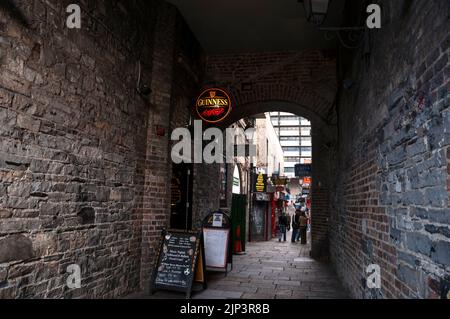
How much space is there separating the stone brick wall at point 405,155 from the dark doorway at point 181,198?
3766 mm

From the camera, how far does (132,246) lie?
18.9 ft

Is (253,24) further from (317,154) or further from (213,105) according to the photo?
(317,154)

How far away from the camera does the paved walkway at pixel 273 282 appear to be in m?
5.75

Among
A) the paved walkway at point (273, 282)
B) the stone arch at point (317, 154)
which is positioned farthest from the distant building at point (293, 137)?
the paved walkway at point (273, 282)

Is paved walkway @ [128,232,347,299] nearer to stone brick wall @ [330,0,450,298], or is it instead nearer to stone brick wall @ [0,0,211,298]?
stone brick wall @ [330,0,450,298]

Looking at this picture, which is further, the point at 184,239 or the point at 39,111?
the point at 184,239

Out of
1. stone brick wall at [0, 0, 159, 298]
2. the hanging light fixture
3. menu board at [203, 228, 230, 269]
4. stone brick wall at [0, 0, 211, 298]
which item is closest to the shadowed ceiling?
stone brick wall at [0, 0, 211, 298]

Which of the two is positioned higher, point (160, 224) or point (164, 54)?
point (164, 54)

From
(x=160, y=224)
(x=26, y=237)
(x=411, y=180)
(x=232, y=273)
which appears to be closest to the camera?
(x=411, y=180)

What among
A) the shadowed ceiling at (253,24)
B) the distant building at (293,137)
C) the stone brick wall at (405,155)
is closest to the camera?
the stone brick wall at (405,155)

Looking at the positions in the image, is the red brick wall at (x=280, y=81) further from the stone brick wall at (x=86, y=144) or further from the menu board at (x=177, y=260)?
the menu board at (x=177, y=260)
